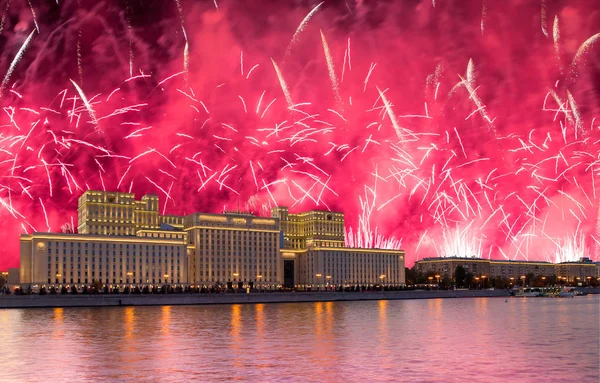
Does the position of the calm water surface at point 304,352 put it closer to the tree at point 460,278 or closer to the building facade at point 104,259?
the building facade at point 104,259

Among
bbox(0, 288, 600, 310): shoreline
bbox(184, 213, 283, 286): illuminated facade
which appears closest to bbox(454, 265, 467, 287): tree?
bbox(0, 288, 600, 310): shoreline

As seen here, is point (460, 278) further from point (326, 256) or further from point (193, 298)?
point (193, 298)

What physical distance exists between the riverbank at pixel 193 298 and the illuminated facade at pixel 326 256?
3569 centimetres

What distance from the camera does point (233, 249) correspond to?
522 ft

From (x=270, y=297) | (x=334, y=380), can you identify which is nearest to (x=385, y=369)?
→ (x=334, y=380)

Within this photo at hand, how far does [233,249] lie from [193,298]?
4983 cm

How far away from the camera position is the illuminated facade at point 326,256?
6752 inches

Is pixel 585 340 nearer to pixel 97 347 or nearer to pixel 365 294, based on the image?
pixel 97 347

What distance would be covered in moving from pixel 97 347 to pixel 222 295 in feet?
248

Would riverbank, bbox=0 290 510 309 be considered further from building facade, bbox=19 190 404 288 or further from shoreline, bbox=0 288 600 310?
building facade, bbox=19 190 404 288

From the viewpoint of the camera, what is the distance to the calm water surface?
27.2m

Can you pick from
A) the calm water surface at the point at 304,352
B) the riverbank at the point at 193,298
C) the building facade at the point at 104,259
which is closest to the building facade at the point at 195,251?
the building facade at the point at 104,259

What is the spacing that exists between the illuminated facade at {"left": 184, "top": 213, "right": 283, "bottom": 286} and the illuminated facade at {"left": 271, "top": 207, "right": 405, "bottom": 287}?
8600 mm

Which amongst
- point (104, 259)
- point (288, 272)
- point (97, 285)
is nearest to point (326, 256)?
point (288, 272)
